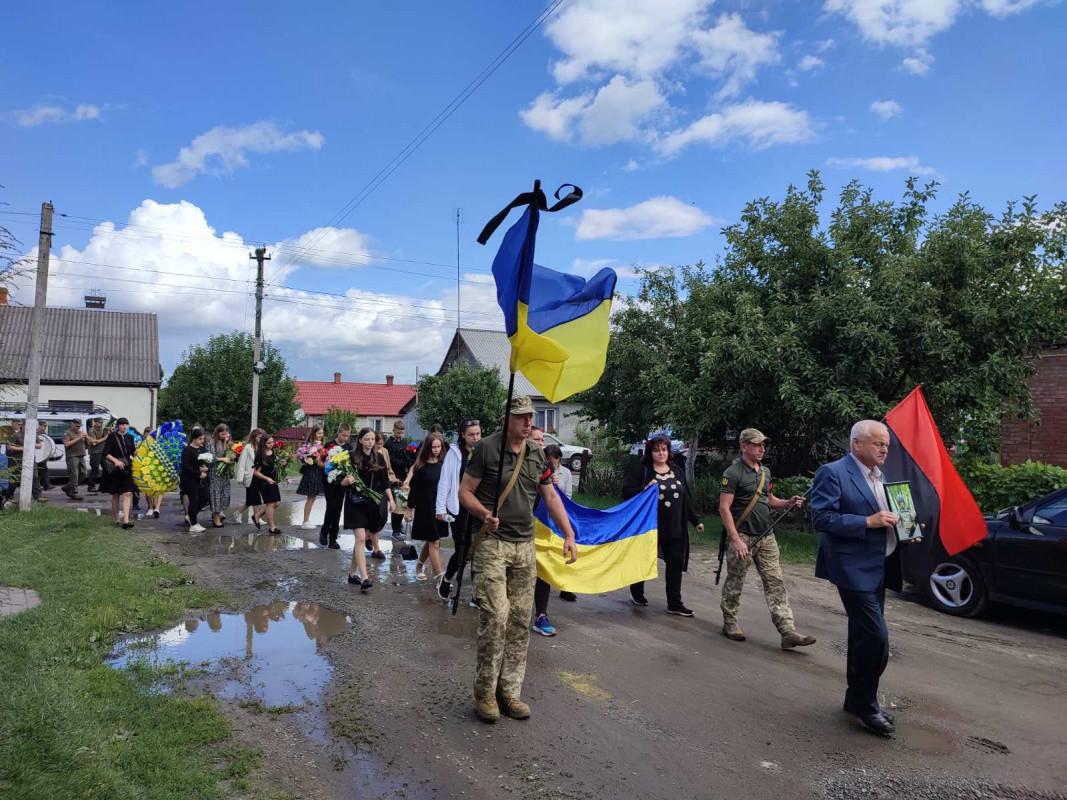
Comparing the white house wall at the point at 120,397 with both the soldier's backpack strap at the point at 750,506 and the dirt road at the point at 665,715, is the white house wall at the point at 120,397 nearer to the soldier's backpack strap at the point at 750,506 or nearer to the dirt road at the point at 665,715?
the dirt road at the point at 665,715

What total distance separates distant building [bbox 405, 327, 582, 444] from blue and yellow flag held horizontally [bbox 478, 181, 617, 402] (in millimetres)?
40209

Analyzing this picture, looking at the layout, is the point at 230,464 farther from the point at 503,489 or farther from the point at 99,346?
the point at 99,346

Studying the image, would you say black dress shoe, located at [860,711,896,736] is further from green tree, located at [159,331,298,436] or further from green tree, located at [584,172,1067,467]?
green tree, located at [159,331,298,436]

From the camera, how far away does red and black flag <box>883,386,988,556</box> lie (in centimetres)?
572

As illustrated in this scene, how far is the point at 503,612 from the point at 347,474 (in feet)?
17.7

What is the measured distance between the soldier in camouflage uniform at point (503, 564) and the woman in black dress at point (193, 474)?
30.9 ft

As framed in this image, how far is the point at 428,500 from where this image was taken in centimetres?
902

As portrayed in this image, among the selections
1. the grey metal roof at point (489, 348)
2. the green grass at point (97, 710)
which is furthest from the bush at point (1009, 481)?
the grey metal roof at point (489, 348)

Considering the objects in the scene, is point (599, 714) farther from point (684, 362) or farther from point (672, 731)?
point (684, 362)

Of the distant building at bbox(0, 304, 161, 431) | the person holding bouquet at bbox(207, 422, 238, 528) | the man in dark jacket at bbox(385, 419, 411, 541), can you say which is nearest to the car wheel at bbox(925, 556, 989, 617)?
the man in dark jacket at bbox(385, 419, 411, 541)

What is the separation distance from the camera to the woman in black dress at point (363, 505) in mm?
8789

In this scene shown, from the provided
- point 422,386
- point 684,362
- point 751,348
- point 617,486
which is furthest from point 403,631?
point 422,386

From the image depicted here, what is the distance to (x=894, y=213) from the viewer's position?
13930 mm

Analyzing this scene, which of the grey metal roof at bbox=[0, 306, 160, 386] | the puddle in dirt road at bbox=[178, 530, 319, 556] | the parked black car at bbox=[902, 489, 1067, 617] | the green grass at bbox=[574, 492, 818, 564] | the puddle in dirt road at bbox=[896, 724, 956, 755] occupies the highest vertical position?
the grey metal roof at bbox=[0, 306, 160, 386]
